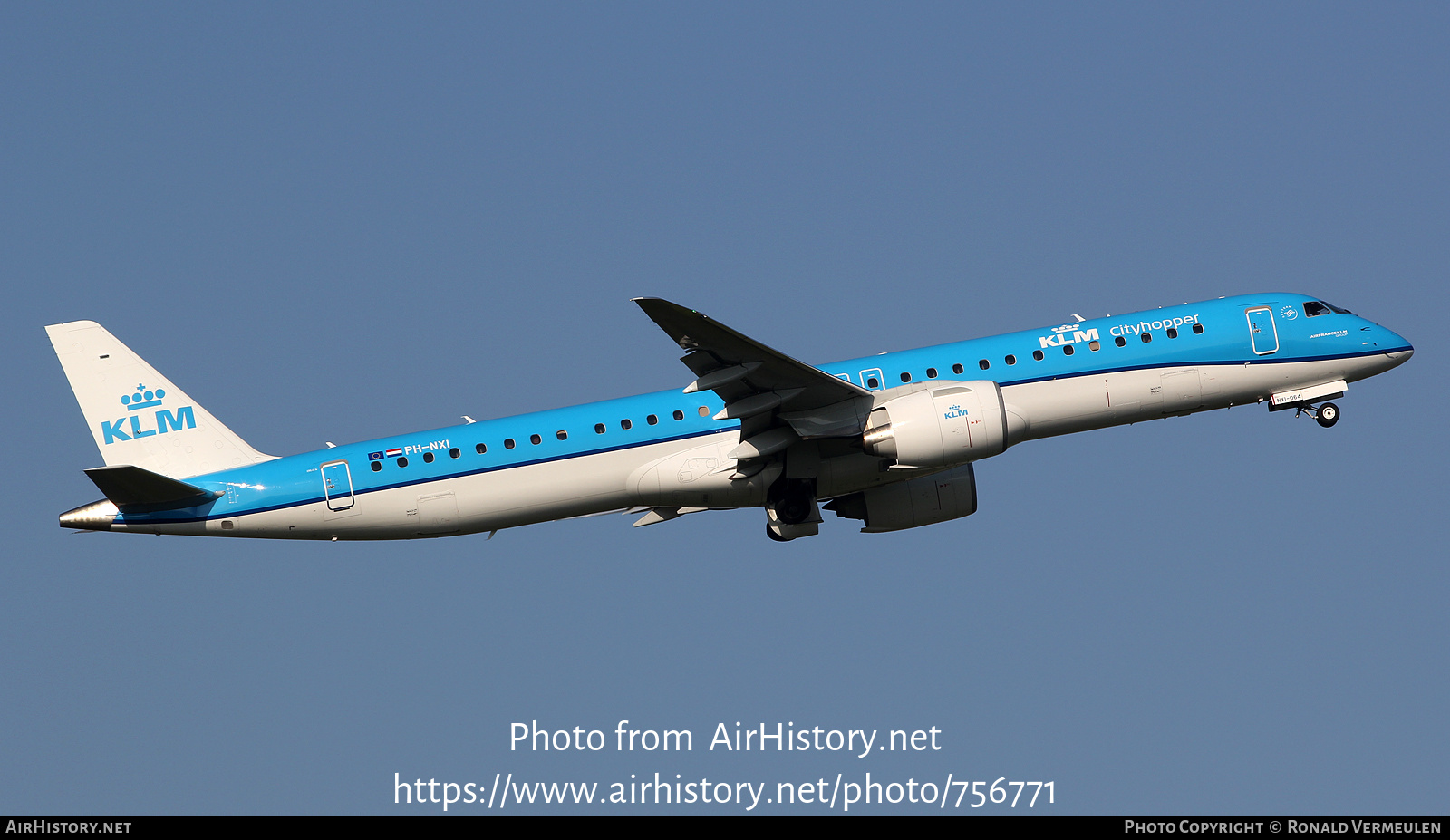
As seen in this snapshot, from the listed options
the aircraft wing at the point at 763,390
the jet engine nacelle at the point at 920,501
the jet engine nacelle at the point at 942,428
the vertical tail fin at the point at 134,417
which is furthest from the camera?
the jet engine nacelle at the point at 920,501

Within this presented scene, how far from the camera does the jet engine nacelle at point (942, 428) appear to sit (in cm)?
3381

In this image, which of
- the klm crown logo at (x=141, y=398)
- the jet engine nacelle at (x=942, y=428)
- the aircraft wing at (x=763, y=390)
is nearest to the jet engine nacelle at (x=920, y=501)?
the jet engine nacelle at (x=942, y=428)

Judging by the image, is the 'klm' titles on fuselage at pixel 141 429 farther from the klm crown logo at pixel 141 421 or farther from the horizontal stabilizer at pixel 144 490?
the horizontal stabilizer at pixel 144 490

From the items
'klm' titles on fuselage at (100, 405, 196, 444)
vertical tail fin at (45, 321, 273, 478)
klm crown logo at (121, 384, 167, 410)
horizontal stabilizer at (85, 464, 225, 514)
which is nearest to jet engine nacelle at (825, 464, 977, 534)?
vertical tail fin at (45, 321, 273, 478)

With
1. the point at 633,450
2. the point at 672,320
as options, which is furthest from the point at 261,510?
the point at 672,320

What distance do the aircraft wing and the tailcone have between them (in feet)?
48.3

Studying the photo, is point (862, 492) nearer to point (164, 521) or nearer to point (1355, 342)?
point (1355, 342)

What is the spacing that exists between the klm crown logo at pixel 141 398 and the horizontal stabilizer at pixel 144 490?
2.94 meters

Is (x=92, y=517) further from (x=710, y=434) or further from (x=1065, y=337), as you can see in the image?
(x=1065, y=337)

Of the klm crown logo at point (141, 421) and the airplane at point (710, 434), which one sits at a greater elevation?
the klm crown logo at point (141, 421)

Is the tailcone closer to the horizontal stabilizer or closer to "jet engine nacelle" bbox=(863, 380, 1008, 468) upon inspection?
the horizontal stabilizer

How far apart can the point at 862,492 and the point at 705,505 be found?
490 cm

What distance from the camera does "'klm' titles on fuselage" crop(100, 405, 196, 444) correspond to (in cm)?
3731

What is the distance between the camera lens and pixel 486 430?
119ft
